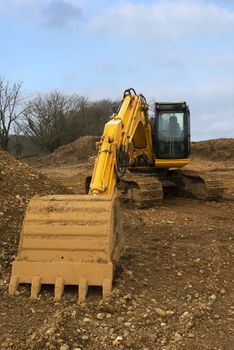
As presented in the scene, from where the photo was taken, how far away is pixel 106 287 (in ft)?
17.8

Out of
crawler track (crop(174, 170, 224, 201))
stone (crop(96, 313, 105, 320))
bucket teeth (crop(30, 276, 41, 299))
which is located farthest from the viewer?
crawler track (crop(174, 170, 224, 201))

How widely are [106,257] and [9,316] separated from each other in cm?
114

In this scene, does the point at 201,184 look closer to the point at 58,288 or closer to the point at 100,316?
the point at 58,288

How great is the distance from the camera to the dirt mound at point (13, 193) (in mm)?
7142

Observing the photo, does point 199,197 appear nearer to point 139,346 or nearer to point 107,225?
point 107,225

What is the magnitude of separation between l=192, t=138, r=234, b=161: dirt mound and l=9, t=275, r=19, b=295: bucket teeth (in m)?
25.5

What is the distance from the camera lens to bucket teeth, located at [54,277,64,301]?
5.43 m

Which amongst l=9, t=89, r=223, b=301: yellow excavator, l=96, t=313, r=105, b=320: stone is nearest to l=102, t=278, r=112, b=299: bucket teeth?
l=9, t=89, r=223, b=301: yellow excavator

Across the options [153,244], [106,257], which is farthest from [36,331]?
[153,244]

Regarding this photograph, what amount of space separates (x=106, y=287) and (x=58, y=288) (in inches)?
19.3

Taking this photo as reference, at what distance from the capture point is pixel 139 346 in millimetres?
4527

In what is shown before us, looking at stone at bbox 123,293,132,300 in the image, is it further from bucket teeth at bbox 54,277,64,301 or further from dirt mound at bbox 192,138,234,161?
dirt mound at bbox 192,138,234,161

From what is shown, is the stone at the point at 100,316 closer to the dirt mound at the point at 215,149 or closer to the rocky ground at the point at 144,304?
the rocky ground at the point at 144,304

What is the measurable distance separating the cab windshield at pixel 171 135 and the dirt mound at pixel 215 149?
17.6 m
